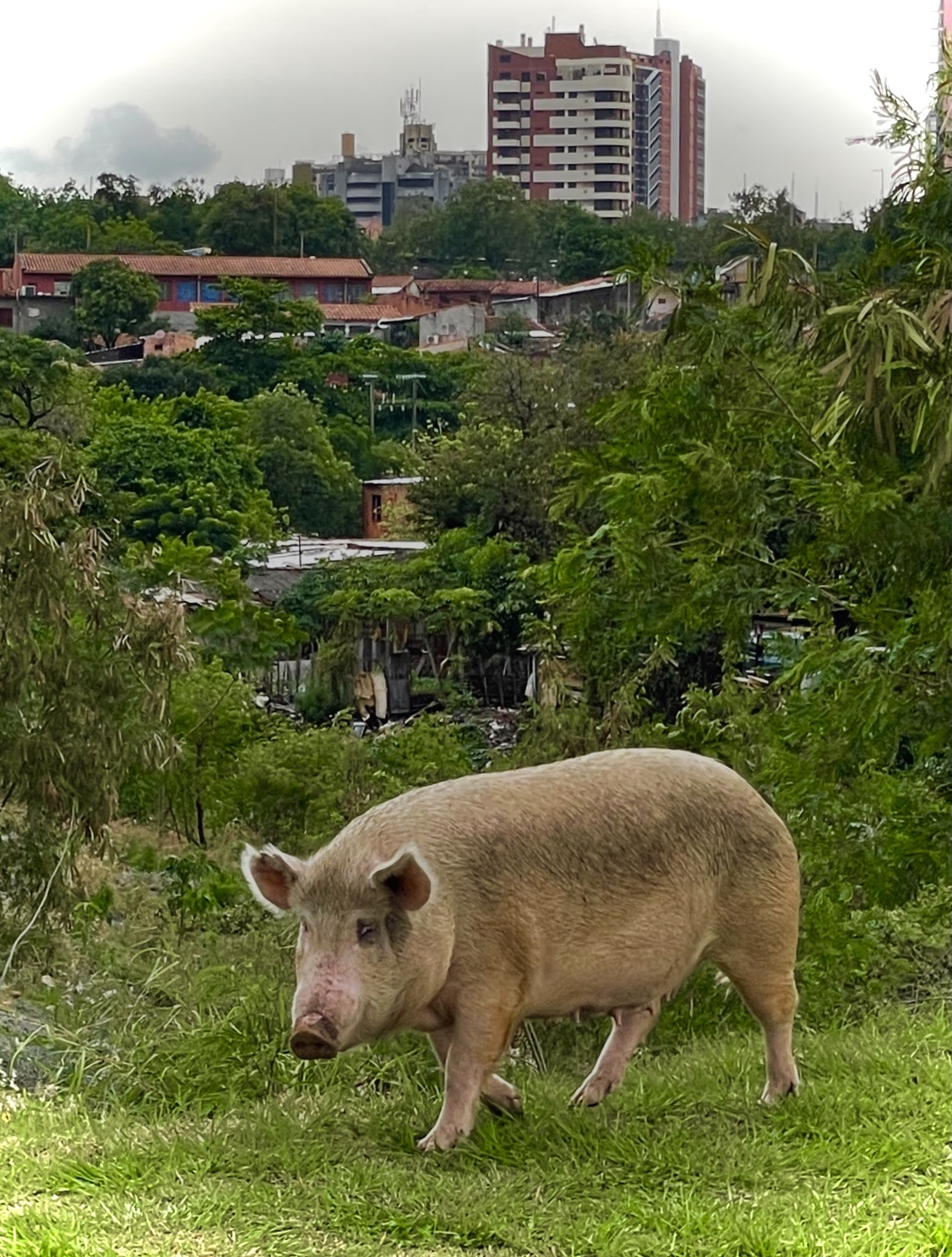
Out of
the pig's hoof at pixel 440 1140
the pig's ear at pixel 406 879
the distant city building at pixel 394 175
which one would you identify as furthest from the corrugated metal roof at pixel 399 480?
the pig's hoof at pixel 440 1140

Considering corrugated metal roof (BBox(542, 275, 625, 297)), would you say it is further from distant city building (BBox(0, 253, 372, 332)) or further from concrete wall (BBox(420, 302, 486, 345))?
distant city building (BBox(0, 253, 372, 332))

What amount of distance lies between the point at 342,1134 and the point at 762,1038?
653 millimetres

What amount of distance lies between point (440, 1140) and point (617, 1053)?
0.32 m

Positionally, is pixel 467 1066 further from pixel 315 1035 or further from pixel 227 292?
pixel 227 292

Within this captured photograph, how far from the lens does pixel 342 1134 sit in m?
2.74

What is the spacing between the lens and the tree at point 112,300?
3.57m

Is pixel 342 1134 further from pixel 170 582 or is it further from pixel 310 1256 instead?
pixel 170 582

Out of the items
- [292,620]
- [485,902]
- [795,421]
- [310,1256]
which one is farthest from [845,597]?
[310,1256]

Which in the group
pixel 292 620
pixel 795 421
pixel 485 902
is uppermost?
pixel 795 421

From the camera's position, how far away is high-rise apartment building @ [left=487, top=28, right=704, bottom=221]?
3.45 m

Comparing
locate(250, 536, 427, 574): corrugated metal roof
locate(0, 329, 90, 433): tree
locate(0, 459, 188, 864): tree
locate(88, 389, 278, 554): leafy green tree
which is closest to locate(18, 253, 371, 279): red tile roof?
locate(0, 329, 90, 433): tree

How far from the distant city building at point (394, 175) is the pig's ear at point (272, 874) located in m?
1.53

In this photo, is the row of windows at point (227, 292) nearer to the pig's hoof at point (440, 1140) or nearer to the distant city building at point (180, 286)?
the distant city building at point (180, 286)

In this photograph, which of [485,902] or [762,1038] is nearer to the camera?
[485,902]
